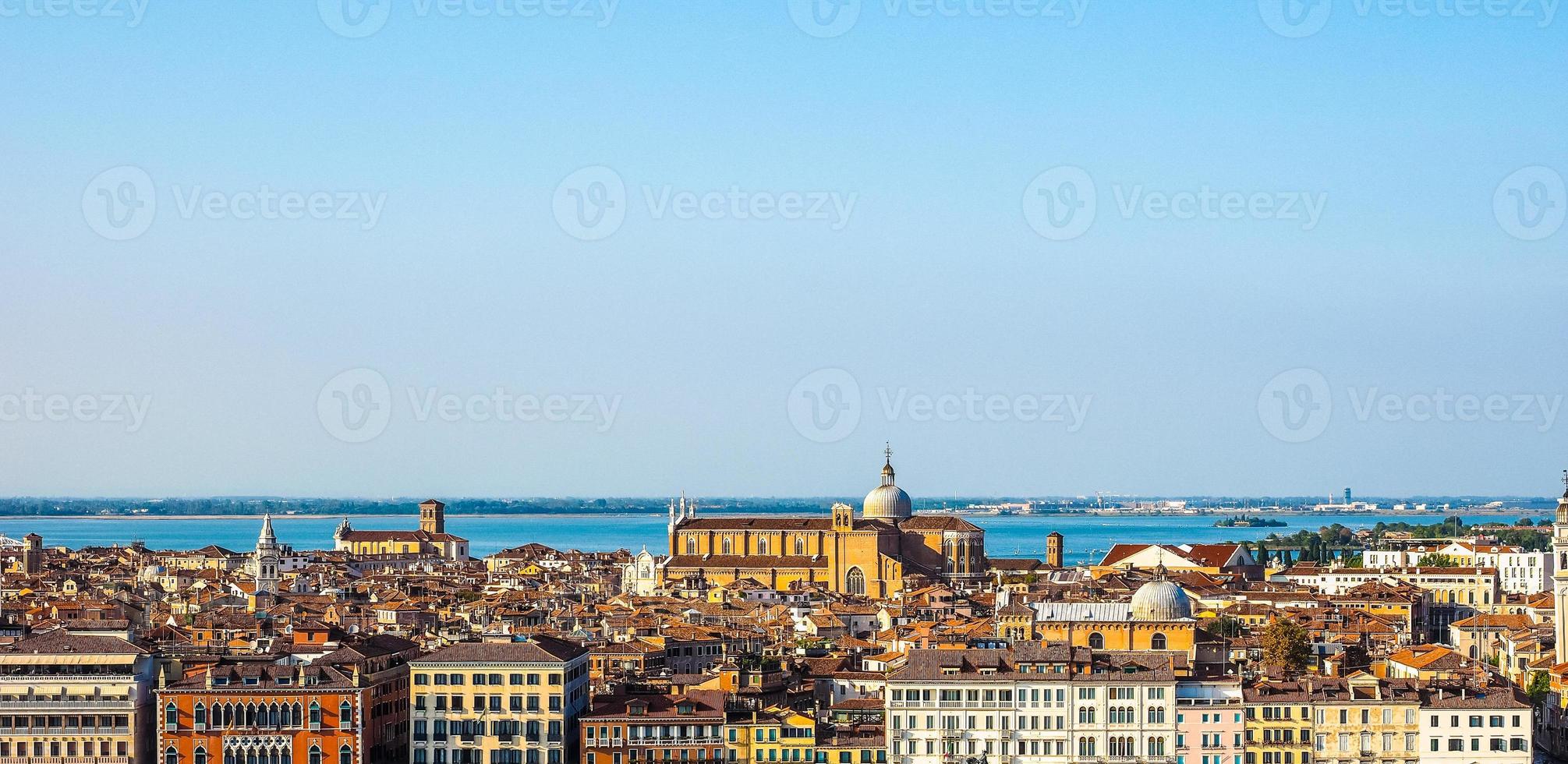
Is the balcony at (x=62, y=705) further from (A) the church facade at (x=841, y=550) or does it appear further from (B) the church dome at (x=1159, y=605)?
(A) the church facade at (x=841, y=550)

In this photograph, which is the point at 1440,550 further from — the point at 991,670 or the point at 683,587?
the point at 991,670

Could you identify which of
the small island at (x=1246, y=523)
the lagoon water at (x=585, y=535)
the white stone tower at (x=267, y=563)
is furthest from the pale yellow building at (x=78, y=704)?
the small island at (x=1246, y=523)

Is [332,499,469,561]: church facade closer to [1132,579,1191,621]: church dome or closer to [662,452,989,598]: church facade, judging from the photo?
[662,452,989,598]: church facade

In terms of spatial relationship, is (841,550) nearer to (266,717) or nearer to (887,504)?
(887,504)

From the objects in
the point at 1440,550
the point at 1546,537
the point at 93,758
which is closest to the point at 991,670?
the point at 93,758

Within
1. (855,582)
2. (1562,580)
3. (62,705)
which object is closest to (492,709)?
(62,705)
